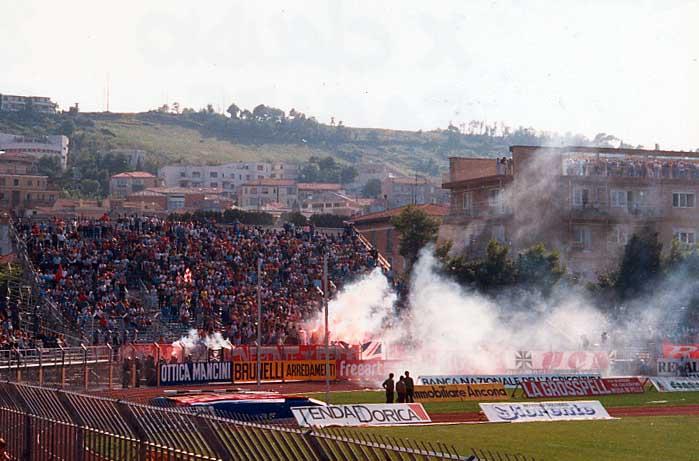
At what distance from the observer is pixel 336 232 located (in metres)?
77.2

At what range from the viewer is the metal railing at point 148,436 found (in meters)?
11.9

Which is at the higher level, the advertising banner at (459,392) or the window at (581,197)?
the window at (581,197)

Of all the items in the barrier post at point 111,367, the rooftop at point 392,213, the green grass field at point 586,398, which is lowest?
the green grass field at point 586,398

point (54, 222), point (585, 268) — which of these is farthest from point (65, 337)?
point (585, 268)

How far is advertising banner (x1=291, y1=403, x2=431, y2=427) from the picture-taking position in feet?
100

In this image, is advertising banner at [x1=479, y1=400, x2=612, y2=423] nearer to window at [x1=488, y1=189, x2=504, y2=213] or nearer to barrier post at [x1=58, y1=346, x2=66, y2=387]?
barrier post at [x1=58, y1=346, x2=66, y2=387]

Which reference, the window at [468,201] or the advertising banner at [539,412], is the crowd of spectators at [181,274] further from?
the window at [468,201]

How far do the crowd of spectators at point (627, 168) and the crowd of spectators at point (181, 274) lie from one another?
2517 cm

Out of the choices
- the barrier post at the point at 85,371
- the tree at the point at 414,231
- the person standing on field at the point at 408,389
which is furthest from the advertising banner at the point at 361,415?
the tree at the point at 414,231

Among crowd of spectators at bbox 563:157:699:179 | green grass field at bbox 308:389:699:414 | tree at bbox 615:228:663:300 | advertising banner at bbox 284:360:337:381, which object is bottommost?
advertising banner at bbox 284:360:337:381

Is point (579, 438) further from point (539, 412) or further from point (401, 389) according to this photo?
point (401, 389)

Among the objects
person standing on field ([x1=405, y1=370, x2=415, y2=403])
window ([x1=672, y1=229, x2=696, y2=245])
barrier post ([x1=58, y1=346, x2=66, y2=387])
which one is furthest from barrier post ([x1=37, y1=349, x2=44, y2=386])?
window ([x1=672, y1=229, x2=696, y2=245])

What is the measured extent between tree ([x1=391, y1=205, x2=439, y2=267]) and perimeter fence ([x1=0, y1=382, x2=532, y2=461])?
2698 inches

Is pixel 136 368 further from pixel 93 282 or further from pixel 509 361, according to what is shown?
pixel 509 361
